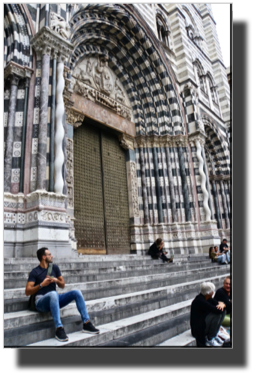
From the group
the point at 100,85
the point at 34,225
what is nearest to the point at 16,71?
the point at 34,225

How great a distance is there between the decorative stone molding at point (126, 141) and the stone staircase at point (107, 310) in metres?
6.50

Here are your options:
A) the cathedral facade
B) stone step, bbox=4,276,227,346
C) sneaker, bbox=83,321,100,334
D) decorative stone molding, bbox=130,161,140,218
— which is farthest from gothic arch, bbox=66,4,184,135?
sneaker, bbox=83,321,100,334

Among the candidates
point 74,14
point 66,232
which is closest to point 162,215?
point 66,232

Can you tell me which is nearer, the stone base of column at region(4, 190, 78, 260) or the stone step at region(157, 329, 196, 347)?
the stone step at region(157, 329, 196, 347)

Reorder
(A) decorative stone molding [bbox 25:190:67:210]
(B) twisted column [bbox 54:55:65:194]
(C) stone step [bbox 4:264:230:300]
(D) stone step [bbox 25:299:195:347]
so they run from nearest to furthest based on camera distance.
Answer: (D) stone step [bbox 25:299:195:347]
(C) stone step [bbox 4:264:230:300]
(A) decorative stone molding [bbox 25:190:67:210]
(B) twisted column [bbox 54:55:65:194]

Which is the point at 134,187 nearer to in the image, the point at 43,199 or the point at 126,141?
the point at 126,141

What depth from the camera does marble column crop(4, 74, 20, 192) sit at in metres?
6.38

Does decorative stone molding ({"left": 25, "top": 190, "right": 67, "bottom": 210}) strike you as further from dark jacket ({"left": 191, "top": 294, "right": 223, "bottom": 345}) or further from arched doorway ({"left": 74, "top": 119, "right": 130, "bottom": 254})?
dark jacket ({"left": 191, "top": 294, "right": 223, "bottom": 345})

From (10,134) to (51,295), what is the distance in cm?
502

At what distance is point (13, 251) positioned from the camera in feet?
19.5

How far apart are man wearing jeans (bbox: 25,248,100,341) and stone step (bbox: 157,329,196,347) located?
2.58ft

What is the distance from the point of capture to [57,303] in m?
2.79

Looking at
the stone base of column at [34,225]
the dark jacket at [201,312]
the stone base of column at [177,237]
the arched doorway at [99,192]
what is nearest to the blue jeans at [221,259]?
the stone base of column at [177,237]
